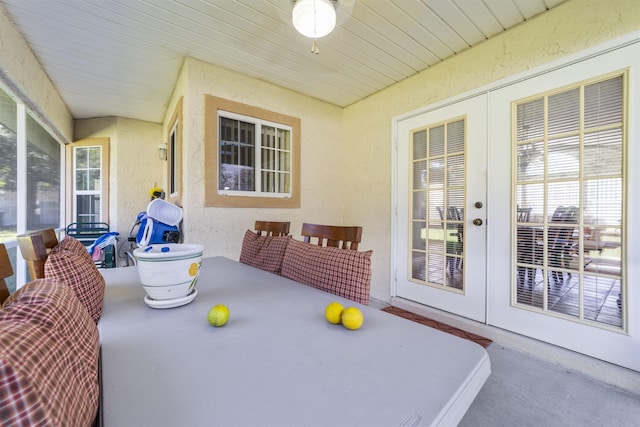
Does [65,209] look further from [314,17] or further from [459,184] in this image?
[459,184]

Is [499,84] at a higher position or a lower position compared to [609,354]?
higher

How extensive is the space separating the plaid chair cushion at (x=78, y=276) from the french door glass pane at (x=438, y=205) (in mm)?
2526

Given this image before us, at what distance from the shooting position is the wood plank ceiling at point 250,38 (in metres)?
1.86

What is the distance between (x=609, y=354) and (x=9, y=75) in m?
4.57

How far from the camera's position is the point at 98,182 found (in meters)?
4.15

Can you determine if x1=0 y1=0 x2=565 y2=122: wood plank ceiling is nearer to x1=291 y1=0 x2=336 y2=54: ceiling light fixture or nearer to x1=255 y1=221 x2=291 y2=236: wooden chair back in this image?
x1=291 y1=0 x2=336 y2=54: ceiling light fixture

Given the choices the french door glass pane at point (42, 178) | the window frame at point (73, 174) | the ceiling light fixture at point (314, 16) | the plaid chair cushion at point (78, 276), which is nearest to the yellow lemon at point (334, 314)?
the plaid chair cushion at point (78, 276)

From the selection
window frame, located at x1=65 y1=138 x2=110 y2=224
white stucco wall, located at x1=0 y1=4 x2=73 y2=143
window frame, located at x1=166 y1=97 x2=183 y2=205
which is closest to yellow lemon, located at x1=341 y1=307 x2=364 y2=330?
window frame, located at x1=166 y1=97 x2=183 y2=205

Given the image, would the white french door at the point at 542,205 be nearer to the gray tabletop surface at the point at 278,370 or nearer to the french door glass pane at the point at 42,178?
the gray tabletop surface at the point at 278,370

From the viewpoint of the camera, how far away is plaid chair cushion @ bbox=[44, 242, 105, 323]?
2.60 ft

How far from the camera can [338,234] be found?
141cm

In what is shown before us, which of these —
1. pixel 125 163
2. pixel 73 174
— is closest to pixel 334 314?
pixel 125 163

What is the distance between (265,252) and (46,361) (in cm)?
131

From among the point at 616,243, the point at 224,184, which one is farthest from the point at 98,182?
the point at 616,243
